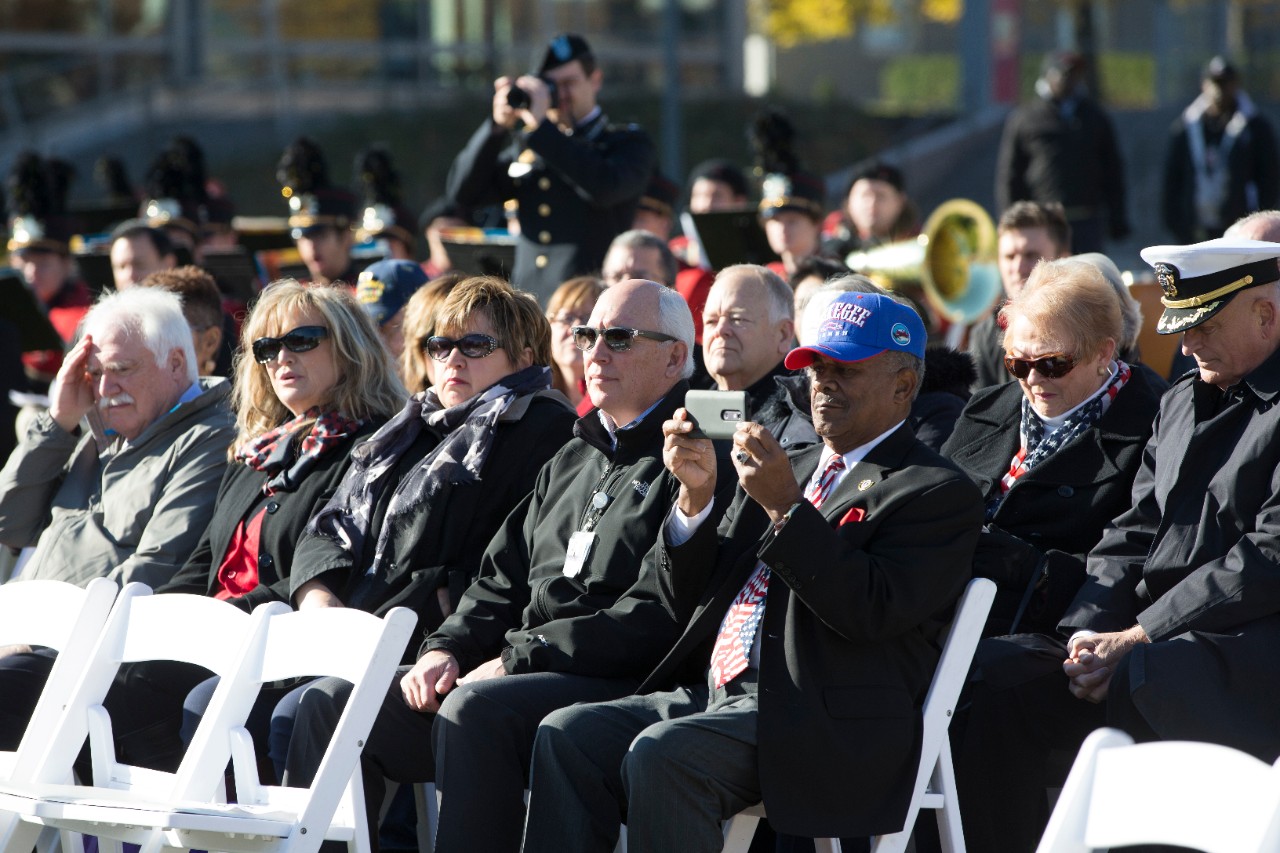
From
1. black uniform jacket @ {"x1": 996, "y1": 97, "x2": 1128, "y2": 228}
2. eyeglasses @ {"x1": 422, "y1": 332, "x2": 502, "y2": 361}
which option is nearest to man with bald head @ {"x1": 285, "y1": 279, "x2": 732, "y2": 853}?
eyeglasses @ {"x1": 422, "y1": 332, "x2": 502, "y2": 361}

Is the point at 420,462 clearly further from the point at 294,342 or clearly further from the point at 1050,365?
the point at 1050,365

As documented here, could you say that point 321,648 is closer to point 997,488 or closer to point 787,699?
point 787,699

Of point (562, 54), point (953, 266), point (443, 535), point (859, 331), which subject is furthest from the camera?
point (953, 266)

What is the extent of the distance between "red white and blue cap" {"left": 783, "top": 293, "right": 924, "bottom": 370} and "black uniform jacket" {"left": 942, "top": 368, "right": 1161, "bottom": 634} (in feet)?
2.31

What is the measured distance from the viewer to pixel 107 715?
4328 millimetres

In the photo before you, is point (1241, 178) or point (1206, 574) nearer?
point (1206, 574)

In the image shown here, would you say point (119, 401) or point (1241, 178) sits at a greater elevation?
point (1241, 178)

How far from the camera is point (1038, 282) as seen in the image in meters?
4.82

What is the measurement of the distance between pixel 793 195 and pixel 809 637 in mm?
5590

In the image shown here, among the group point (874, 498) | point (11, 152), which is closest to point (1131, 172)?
point (11, 152)

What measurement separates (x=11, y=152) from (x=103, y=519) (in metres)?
17.6

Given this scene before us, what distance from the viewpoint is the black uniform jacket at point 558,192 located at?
25.1 feet

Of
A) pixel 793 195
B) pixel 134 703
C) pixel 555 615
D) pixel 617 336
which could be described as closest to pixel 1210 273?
pixel 617 336

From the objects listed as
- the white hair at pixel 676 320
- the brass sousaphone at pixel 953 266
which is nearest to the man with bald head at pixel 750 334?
the white hair at pixel 676 320
